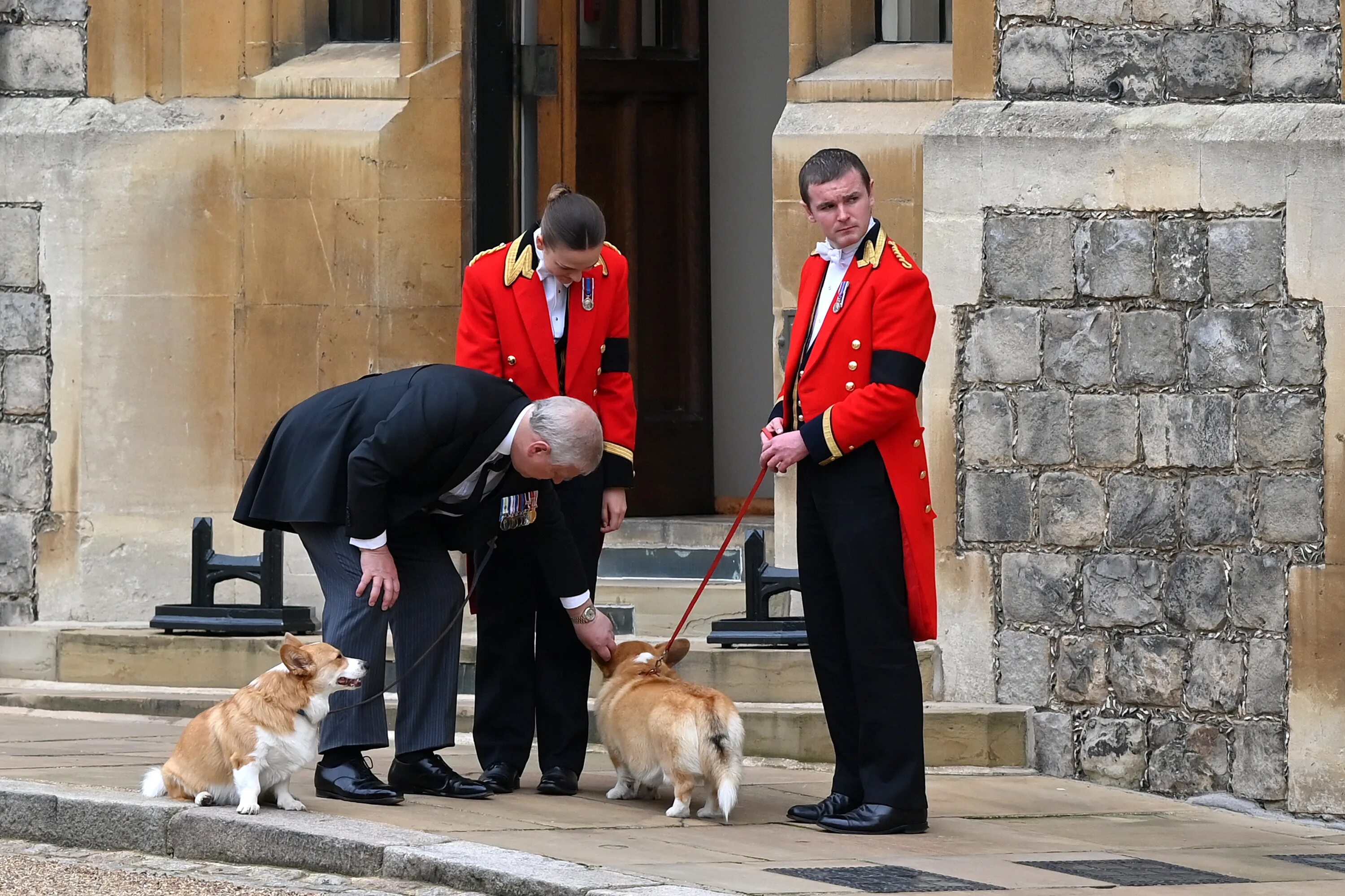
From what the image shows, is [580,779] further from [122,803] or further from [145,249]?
[145,249]

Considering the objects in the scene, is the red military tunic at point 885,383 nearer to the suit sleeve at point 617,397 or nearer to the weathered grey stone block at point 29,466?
the suit sleeve at point 617,397

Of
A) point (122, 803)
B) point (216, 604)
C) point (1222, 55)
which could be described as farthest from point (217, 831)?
point (1222, 55)

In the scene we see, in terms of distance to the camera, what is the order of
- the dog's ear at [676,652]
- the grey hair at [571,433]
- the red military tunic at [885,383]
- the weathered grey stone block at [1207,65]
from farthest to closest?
1. the weathered grey stone block at [1207,65]
2. the dog's ear at [676,652]
3. the red military tunic at [885,383]
4. the grey hair at [571,433]

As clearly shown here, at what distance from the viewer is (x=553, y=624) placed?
6211 millimetres

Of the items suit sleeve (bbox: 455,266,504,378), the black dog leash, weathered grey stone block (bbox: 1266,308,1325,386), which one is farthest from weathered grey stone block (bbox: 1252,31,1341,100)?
the black dog leash

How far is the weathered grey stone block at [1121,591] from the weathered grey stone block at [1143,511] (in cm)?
6

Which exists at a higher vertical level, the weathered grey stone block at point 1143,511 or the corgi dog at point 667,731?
the weathered grey stone block at point 1143,511

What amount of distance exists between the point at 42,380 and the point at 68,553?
2.31 feet

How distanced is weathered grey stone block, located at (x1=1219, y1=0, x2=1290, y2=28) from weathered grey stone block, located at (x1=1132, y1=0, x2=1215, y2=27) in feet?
0.13

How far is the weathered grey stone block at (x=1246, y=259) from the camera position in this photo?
23.4ft

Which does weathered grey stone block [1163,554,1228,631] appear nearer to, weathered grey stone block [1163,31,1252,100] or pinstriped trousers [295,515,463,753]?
weathered grey stone block [1163,31,1252,100]

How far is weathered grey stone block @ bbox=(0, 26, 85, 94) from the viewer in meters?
8.65

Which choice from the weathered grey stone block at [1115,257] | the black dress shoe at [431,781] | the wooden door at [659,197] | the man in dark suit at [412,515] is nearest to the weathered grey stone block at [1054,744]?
the weathered grey stone block at [1115,257]

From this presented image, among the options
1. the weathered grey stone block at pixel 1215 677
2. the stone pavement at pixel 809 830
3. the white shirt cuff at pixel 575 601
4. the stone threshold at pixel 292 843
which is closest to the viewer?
the stone threshold at pixel 292 843
